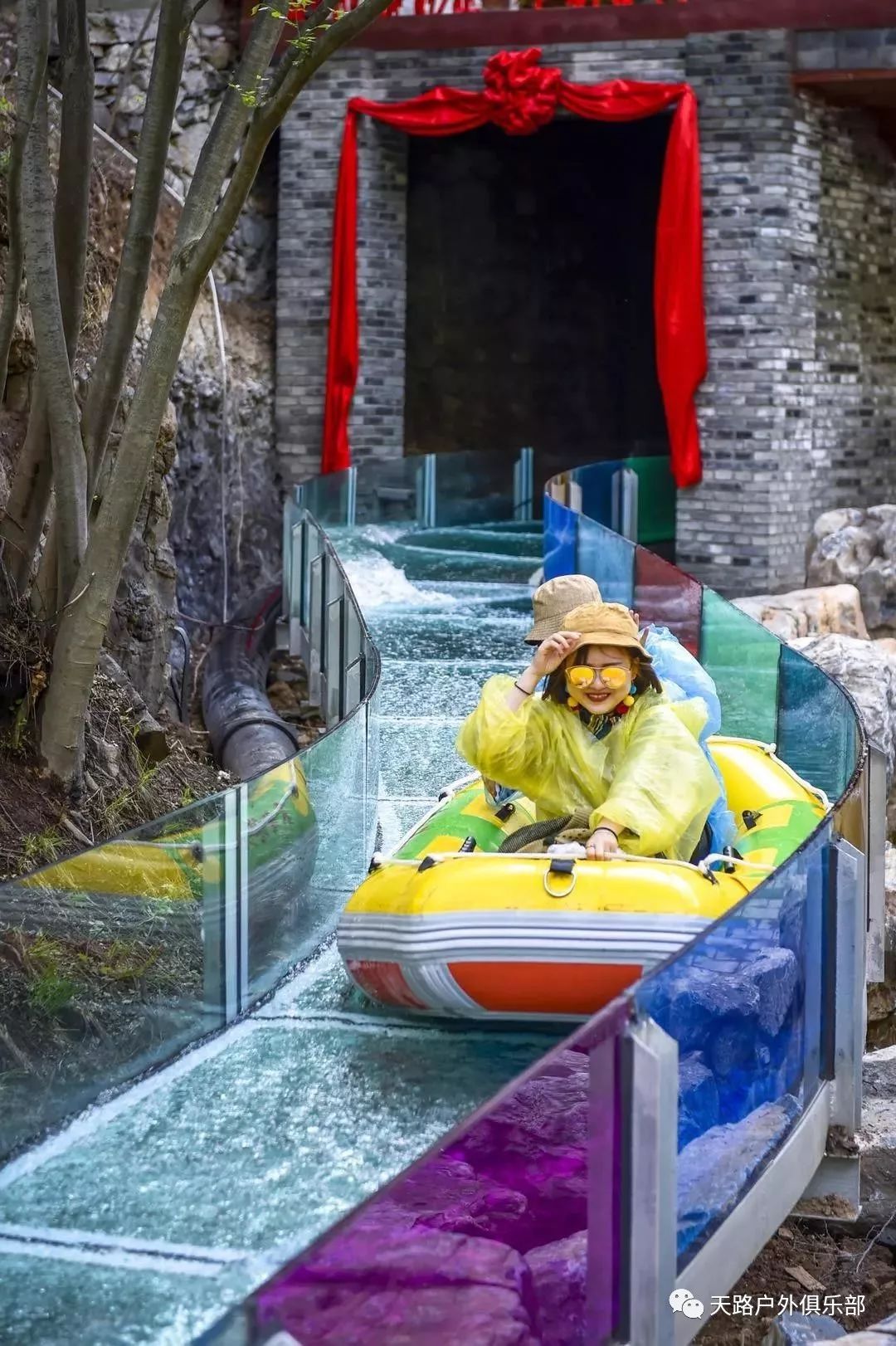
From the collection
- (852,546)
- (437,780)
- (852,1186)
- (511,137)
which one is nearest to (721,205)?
(852,546)

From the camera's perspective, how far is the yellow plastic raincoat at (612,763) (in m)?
4.90

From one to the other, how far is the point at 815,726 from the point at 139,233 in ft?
9.79

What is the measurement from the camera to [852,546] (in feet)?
45.3

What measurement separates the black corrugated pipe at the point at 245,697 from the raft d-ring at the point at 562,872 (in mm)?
3955

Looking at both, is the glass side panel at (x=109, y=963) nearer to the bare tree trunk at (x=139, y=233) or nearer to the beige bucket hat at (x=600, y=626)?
the beige bucket hat at (x=600, y=626)

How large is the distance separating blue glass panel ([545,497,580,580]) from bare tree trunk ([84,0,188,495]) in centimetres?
382

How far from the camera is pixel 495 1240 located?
9.34 feet

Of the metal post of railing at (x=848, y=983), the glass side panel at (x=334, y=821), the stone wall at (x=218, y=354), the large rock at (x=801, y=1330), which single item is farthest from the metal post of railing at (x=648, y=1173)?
the stone wall at (x=218, y=354)

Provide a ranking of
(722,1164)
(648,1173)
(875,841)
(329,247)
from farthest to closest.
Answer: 1. (329,247)
2. (875,841)
3. (722,1164)
4. (648,1173)

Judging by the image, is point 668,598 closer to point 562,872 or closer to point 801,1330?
point 562,872

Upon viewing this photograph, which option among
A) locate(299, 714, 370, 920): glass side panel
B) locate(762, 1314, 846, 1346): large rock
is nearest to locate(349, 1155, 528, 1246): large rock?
locate(762, 1314, 846, 1346): large rock

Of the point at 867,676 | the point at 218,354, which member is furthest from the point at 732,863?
the point at 218,354

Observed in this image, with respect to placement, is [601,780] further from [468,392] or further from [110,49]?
[468,392]

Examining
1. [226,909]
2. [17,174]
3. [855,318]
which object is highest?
[17,174]
